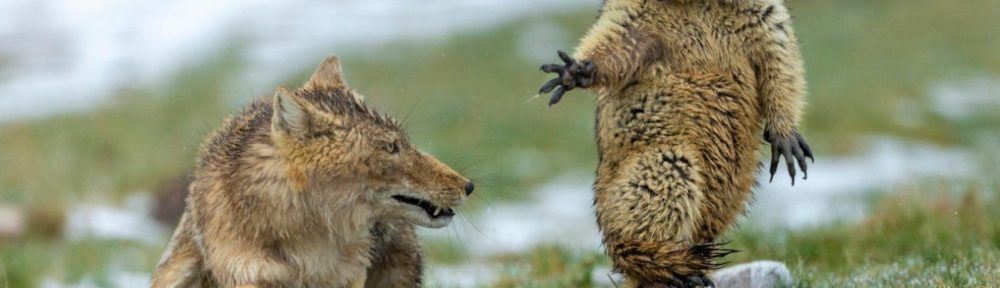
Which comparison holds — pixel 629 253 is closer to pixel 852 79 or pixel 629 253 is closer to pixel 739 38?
pixel 739 38

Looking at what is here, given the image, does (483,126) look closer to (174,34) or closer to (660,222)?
(174,34)

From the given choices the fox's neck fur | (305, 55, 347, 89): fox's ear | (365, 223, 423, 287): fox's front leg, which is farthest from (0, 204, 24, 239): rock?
the fox's neck fur

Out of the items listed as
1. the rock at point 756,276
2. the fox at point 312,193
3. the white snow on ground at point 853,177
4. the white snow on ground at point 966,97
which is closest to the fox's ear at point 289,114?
the fox at point 312,193

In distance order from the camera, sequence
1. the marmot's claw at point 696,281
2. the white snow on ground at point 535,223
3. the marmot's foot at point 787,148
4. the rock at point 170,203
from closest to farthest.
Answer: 1. the marmot's claw at point 696,281
2. the marmot's foot at point 787,148
3. the white snow on ground at point 535,223
4. the rock at point 170,203

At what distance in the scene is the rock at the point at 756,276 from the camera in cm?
793

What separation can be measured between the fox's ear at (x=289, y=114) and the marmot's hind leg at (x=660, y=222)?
65.1 inches

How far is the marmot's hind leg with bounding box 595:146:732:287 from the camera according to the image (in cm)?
668

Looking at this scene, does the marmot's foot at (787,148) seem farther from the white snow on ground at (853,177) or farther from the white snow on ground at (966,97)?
the white snow on ground at (966,97)

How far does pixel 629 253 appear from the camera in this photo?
22.2 feet

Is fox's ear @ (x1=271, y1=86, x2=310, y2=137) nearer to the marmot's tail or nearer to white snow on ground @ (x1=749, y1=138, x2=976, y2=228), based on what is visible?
the marmot's tail

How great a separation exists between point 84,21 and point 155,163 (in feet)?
39.6

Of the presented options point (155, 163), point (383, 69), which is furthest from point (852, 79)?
point (155, 163)

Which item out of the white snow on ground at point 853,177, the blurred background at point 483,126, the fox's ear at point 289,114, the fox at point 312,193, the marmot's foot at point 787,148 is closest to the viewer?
the fox's ear at point 289,114

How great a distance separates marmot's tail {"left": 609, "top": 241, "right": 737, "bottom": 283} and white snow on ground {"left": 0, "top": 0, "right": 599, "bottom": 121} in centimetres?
1947
